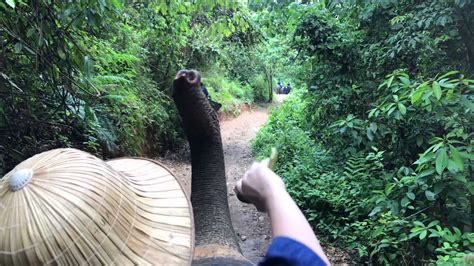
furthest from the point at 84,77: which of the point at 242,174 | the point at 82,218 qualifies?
the point at 242,174

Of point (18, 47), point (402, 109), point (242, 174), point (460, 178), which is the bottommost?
point (242, 174)

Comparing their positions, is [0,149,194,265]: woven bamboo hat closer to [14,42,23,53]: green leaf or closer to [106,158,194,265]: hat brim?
[106,158,194,265]: hat brim

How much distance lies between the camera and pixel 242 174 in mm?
8297

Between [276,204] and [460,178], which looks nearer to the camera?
[276,204]

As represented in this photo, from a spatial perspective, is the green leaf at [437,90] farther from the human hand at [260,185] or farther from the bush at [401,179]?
the human hand at [260,185]

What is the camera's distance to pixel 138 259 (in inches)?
49.1

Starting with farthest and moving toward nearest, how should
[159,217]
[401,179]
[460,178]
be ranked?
1. [401,179]
2. [460,178]
3. [159,217]

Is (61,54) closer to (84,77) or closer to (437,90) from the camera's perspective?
(84,77)

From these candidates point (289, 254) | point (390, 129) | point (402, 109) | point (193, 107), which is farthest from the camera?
point (390, 129)

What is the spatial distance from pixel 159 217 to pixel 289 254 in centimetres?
77

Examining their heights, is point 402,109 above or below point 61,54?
below

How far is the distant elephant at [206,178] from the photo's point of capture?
7.32 ft

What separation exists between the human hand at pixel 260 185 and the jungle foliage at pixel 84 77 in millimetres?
1507

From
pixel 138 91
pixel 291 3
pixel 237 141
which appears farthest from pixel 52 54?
pixel 237 141
